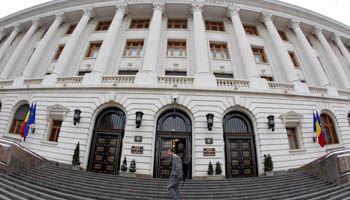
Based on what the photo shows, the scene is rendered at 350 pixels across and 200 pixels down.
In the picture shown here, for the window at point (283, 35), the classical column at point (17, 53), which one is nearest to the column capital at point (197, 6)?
the window at point (283, 35)

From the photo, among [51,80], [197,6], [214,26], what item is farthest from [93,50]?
[214,26]

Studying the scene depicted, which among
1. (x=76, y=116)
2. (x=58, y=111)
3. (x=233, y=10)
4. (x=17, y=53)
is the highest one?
(x=233, y=10)

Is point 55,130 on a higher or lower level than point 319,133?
lower

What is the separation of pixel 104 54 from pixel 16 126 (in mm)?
9238

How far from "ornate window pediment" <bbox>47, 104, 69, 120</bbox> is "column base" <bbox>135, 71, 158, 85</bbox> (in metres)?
5.30

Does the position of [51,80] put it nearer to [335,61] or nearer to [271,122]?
[271,122]

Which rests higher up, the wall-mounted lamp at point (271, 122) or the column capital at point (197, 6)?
the column capital at point (197, 6)

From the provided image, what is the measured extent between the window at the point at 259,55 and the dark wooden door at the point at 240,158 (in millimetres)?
8642

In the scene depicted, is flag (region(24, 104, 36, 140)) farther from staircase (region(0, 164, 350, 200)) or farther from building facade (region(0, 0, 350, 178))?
staircase (region(0, 164, 350, 200))

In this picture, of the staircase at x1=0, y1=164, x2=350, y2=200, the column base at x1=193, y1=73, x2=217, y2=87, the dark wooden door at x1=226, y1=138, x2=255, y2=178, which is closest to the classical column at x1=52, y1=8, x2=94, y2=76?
the staircase at x1=0, y1=164, x2=350, y2=200

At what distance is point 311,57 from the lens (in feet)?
43.2

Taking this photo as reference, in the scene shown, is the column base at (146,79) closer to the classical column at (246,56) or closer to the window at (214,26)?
the classical column at (246,56)

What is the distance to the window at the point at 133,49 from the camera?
43.0 feet

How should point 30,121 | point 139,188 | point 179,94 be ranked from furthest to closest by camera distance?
point 30,121, point 179,94, point 139,188
